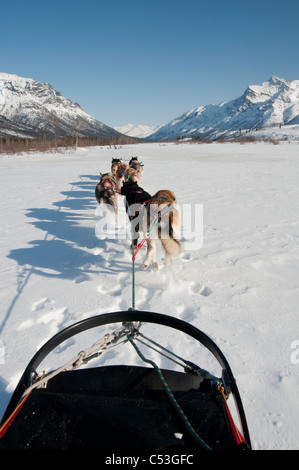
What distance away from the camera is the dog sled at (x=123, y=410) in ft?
2.53

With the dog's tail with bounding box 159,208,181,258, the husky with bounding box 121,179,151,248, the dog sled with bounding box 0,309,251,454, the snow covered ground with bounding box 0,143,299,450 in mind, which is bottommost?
the snow covered ground with bounding box 0,143,299,450

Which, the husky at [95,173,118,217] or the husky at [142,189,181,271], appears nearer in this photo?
the husky at [142,189,181,271]

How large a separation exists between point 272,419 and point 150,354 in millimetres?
823

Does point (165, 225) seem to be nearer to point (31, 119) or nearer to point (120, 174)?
point (120, 174)

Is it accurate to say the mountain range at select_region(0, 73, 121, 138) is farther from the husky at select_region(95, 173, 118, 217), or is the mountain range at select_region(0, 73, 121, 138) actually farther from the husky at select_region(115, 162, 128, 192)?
the husky at select_region(95, 173, 118, 217)

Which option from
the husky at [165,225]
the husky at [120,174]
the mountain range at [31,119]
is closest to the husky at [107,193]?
the husky at [120,174]

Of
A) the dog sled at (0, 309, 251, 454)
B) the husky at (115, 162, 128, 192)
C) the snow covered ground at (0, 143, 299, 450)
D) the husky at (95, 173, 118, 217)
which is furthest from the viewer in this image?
the husky at (115, 162, 128, 192)

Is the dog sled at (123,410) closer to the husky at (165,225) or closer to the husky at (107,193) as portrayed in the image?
the husky at (165,225)

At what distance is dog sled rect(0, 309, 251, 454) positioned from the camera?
0.77 metres

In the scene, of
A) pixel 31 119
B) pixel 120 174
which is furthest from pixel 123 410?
pixel 31 119

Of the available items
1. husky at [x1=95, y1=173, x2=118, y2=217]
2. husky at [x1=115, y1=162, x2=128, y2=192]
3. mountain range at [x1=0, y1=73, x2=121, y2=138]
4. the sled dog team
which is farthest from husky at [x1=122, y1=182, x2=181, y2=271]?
mountain range at [x1=0, y1=73, x2=121, y2=138]

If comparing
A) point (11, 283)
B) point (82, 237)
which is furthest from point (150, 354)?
point (82, 237)

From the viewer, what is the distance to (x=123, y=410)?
2.84 feet
